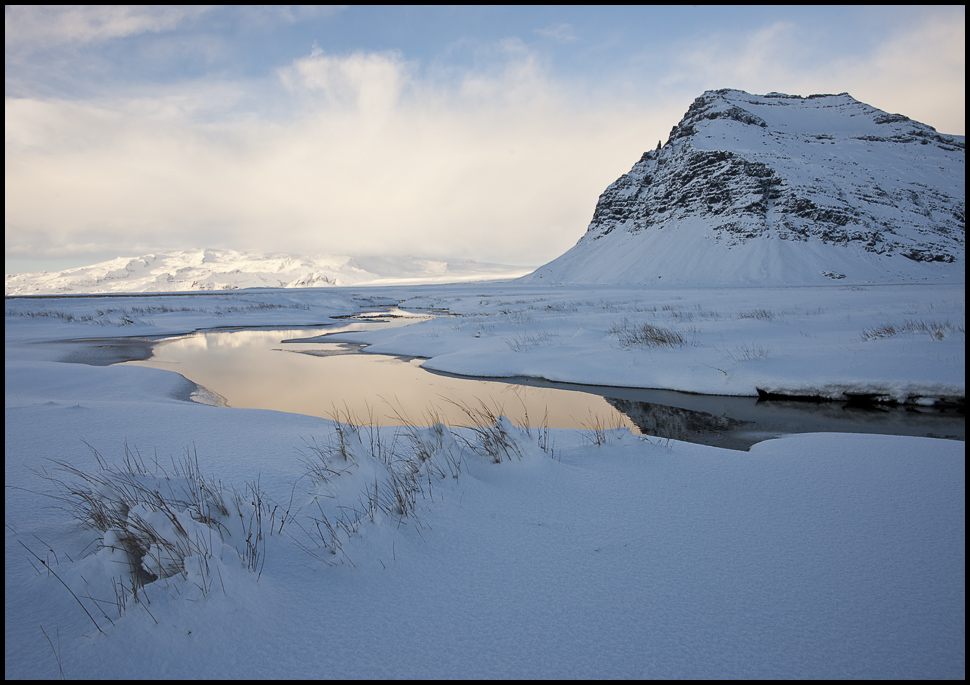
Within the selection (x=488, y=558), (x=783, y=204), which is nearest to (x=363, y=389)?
(x=488, y=558)

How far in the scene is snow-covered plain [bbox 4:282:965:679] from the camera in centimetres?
160

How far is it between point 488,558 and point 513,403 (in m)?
5.17

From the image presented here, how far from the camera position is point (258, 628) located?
1708mm

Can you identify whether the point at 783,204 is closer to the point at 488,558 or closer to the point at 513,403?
the point at 513,403

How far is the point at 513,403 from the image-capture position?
24.2ft

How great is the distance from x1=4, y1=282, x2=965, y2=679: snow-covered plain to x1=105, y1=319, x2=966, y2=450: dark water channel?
167 cm

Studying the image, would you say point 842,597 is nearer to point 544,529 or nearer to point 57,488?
point 544,529

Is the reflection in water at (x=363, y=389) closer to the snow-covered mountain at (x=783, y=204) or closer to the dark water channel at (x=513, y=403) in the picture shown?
the dark water channel at (x=513, y=403)

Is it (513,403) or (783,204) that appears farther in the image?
(783,204)

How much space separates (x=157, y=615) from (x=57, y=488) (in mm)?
2136

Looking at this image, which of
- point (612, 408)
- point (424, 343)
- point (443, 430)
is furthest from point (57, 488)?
point (424, 343)

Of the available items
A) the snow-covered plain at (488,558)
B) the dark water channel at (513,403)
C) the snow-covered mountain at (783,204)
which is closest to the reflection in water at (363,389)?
the dark water channel at (513,403)

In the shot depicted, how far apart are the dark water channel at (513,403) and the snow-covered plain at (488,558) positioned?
167 centimetres

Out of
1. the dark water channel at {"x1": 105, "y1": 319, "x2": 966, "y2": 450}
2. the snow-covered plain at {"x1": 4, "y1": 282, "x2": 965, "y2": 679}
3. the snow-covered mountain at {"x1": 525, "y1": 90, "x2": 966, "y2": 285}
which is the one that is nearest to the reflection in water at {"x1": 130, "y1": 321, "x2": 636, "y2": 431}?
the dark water channel at {"x1": 105, "y1": 319, "x2": 966, "y2": 450}
